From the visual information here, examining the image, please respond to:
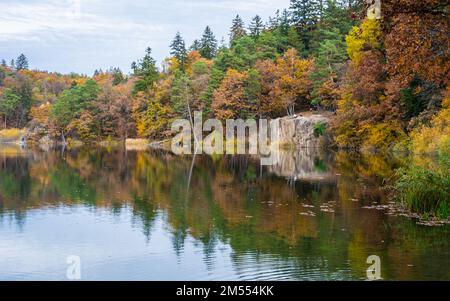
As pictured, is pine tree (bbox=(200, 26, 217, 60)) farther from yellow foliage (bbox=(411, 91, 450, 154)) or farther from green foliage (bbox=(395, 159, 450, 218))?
green foliage (bbox=(395, 159, 450, 218))

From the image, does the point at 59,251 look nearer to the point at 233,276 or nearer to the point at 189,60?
the point at 233,276

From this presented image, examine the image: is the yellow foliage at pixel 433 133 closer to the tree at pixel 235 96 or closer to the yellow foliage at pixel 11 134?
the tree at pixel 235 96

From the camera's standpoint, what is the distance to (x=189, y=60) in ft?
268

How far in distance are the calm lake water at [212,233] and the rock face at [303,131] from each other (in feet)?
94.6

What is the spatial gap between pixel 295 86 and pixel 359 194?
38544mm

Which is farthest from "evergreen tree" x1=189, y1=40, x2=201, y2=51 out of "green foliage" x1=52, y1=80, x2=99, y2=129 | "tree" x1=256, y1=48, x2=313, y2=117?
"tree" x1=256, y1=48, x2=313, y2=117

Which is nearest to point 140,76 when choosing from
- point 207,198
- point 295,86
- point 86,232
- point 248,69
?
point 248,69

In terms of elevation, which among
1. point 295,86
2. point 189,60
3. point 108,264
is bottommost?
point 108,264

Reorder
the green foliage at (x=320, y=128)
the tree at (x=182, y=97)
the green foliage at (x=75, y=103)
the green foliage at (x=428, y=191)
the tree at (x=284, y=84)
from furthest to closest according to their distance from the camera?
the green foliage at (x=75, y=103) < the tree at (x=182, y=97) < the tree at (x=284, y=84) < the green foliage at (x=320, y=128) < the green foliage at (x=428, y=191)

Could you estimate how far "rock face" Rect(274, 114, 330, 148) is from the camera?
49.4 meters

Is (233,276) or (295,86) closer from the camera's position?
(233,276)

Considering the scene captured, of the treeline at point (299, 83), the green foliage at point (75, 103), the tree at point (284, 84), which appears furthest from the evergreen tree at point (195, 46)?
the tree at point (284, 84)

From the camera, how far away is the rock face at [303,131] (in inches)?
1945

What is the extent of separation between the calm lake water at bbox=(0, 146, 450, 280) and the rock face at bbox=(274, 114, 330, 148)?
28.8 m
